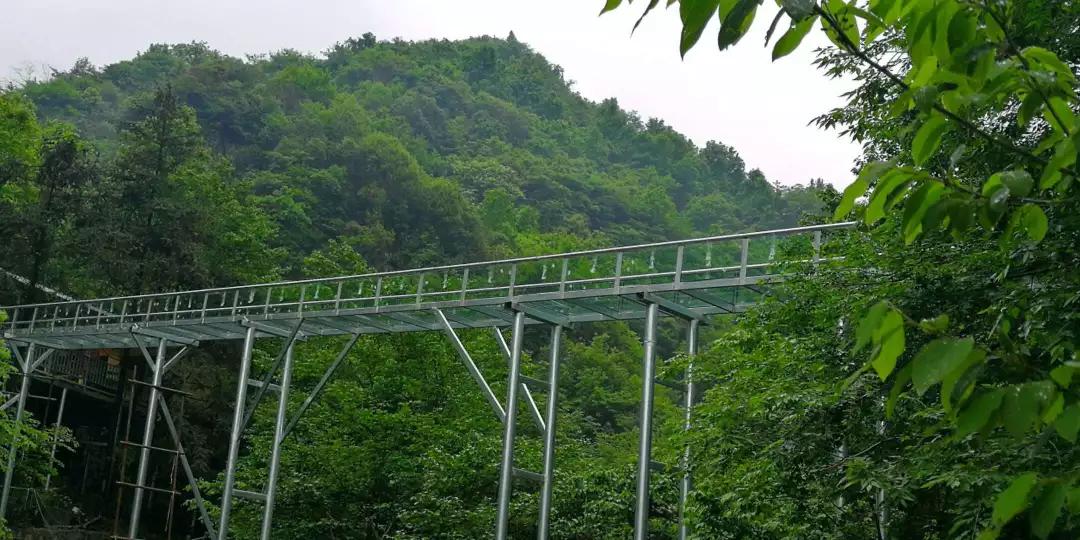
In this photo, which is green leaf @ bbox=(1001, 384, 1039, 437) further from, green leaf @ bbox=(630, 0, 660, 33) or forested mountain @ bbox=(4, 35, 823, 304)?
forested mountain @ bbox=(4, 35, 823, 304)

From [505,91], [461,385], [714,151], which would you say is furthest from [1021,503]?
[505,91]

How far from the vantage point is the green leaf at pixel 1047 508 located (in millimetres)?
2027

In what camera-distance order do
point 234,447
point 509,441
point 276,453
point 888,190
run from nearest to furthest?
point 888,190 → point 509,441 → point 276,453 → point 234,447

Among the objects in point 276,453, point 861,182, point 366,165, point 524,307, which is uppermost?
point 366,165

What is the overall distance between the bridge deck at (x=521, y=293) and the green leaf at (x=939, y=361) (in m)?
12.7

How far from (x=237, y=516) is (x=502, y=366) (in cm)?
825

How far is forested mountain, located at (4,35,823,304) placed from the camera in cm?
4078

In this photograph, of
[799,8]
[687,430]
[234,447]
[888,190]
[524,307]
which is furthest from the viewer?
[234,447]

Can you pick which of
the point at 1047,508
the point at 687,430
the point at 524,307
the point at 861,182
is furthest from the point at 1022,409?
the point at 524,307

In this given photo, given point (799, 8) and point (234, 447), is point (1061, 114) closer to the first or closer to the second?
point (799, 8)

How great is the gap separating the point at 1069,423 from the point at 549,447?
716 inches

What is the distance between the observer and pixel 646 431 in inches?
724

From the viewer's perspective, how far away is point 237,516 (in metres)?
31.1

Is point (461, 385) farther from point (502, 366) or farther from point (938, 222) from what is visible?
point (938, 222)
